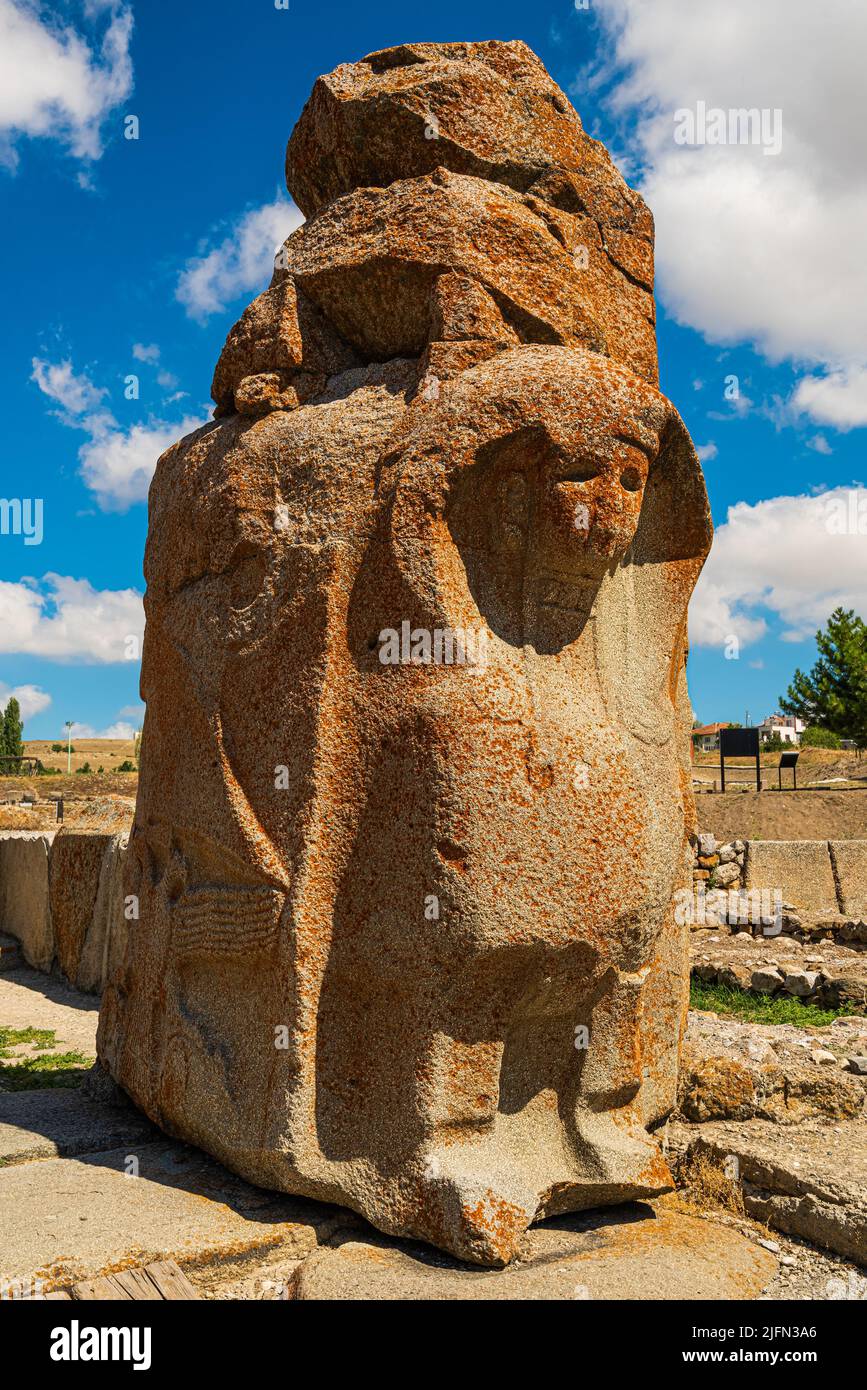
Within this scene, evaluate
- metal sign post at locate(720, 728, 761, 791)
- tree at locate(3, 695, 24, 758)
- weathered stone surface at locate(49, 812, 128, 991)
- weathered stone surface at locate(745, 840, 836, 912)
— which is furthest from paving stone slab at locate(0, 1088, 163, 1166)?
tree at locate(3, 695, 24, 758)

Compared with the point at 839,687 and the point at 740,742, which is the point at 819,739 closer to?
the point at 839,687

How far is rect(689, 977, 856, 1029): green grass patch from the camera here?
21.7 ft

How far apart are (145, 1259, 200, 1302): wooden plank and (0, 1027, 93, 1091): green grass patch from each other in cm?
214

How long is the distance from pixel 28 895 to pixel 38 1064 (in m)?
3.66

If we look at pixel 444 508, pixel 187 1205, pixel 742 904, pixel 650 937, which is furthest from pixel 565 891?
pixel 742 904

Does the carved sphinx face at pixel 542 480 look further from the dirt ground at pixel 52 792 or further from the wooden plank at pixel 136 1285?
the dirt ground at pixel 52 792

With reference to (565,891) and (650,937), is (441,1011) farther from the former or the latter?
(650,937)

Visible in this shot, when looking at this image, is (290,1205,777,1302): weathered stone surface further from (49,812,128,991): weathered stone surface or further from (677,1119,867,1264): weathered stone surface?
(49,812,128,991): weathered stone surface

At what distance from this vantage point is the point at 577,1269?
2.81 meters

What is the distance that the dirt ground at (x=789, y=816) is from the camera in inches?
517

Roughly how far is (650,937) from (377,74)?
3223mm

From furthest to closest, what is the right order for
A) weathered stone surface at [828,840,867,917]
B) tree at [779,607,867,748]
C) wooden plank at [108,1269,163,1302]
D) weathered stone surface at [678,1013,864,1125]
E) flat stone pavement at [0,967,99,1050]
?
tree at [779,607,867,748]
weathered stone surface at [828,840,867,917]
flat stone pavement at [0,967,99,1050]
weathered stone surface at [678,1013,864,1125]
wooden plank at [108,1269,163,1302]

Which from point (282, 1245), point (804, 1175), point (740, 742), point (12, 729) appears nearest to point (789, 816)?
point (740, 742)

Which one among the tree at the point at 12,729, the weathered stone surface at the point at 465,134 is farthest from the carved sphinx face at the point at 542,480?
the tree at the point at 12,729
